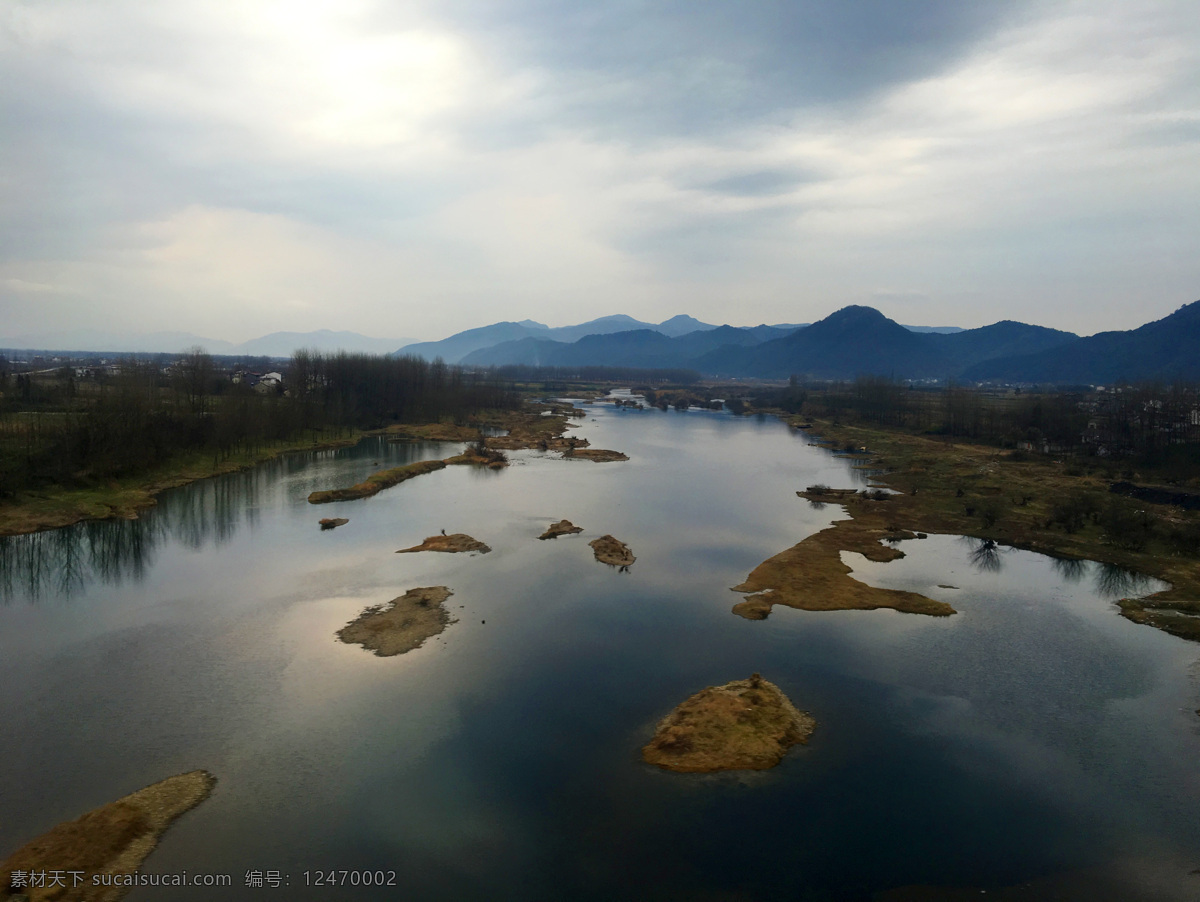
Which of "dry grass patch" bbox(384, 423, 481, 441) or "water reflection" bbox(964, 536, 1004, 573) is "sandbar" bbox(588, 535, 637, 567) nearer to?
"water reflection" bbox(964, 536, 1004, 573)

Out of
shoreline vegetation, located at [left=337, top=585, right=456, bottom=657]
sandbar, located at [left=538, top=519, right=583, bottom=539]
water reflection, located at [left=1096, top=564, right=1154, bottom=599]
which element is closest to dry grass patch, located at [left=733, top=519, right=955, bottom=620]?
water reflection, located at [left=1096, top=564, right=1154, bottom=599]

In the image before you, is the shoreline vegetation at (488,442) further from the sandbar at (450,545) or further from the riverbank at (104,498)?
the sandbar at (450,545)

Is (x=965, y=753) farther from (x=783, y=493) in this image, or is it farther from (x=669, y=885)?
(x=783, y=493)

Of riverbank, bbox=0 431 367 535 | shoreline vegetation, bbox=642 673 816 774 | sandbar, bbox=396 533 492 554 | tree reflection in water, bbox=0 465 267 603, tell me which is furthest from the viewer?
riverbank, bbox=0 431 367 535

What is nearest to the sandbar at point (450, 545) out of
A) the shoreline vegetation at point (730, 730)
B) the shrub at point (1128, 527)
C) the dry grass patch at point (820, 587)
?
the dry grass patch at point (820, 587)

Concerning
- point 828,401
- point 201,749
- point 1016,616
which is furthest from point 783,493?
point 828,401

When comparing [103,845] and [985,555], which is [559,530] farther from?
[103,845]

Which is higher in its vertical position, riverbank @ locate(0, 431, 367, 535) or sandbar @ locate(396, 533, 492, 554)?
riverbank @ locate(0, 431, 367, 535)
